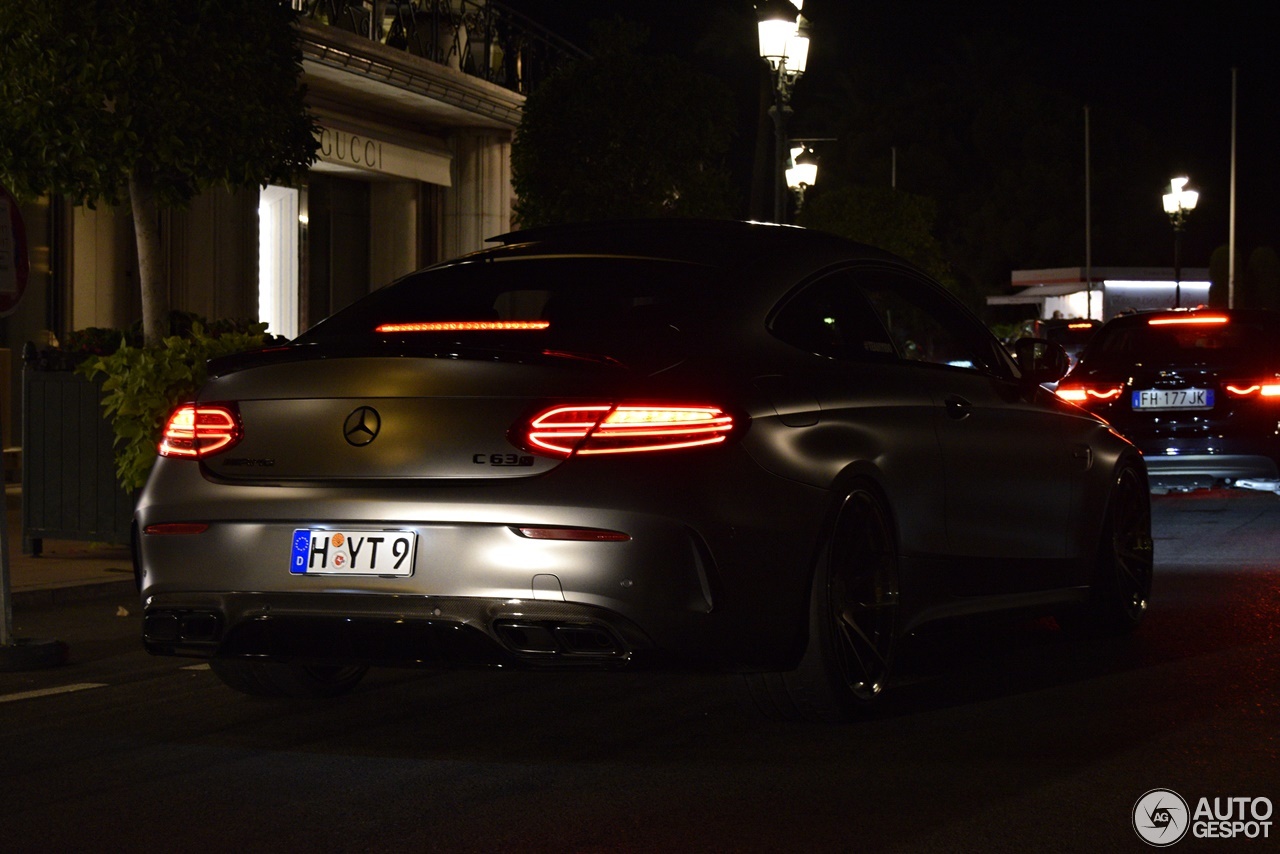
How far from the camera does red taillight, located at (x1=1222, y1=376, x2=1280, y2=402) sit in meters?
14.4

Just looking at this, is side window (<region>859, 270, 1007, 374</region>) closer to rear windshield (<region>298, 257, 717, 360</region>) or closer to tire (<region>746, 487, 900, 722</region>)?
tire (<region>746, 487, 900, 722</region>)

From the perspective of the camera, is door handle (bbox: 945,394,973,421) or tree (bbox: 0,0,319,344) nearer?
door handle (bbox: 945,394,973,421)

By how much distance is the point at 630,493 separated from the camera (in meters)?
5.52

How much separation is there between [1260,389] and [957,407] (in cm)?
800

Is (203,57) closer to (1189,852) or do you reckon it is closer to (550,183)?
(1189,852)

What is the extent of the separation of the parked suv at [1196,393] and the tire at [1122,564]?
231 inches

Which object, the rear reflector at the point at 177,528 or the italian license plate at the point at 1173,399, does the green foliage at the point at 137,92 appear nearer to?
the italian license plate at the point at 1173,399

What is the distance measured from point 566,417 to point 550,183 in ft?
67.2

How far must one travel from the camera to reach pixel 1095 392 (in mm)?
14977

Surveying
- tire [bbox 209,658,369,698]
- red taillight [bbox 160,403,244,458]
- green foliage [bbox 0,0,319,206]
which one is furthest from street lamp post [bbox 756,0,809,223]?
red taillight [bbox 160,403,244,458]

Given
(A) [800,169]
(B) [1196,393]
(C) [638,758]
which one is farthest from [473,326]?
(A) [800,169]

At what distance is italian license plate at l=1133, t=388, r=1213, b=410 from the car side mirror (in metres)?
6.43

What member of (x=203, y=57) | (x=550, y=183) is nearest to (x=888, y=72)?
(x=550, y=183)

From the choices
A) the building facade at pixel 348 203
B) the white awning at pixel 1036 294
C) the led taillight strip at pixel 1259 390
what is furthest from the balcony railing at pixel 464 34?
the white awning at pixel 1036 294
